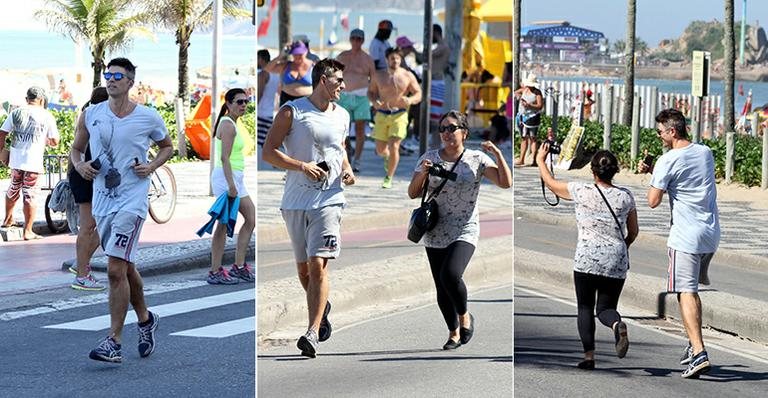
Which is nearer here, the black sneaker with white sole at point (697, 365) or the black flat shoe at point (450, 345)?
the black flat shoe at point (450, 345)

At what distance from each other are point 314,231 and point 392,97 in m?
0.50

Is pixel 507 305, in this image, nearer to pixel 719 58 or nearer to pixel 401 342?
pixel 401 342

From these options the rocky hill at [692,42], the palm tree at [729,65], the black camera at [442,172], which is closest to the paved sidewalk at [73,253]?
the palm tree at [729,65]

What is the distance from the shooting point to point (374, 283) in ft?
10.9

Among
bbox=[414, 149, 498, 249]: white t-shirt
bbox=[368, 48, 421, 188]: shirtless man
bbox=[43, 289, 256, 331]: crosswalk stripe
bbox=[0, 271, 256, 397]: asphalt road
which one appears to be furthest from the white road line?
bbox=[43, 289, 256, 331]: crosswalk stripe

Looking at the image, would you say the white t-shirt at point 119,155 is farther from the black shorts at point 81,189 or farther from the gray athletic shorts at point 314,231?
the gray athletic shorts at point 314,231

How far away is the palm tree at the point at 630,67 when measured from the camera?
12.6ft

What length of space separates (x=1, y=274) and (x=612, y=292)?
6.40 meters

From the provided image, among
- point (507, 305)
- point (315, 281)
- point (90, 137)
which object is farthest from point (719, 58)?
point (90, 137)

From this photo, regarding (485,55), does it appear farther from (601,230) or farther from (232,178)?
(232,178)

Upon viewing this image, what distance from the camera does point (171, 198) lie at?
12031 millimetres

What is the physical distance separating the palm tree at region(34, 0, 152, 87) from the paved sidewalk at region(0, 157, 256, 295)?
26.6 ft

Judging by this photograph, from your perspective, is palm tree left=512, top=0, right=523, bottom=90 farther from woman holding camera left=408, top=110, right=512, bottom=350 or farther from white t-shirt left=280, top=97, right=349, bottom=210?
white t-shirt left=280, top=97, right=349, bottom=210

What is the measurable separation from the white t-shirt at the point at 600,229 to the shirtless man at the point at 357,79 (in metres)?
0.61
